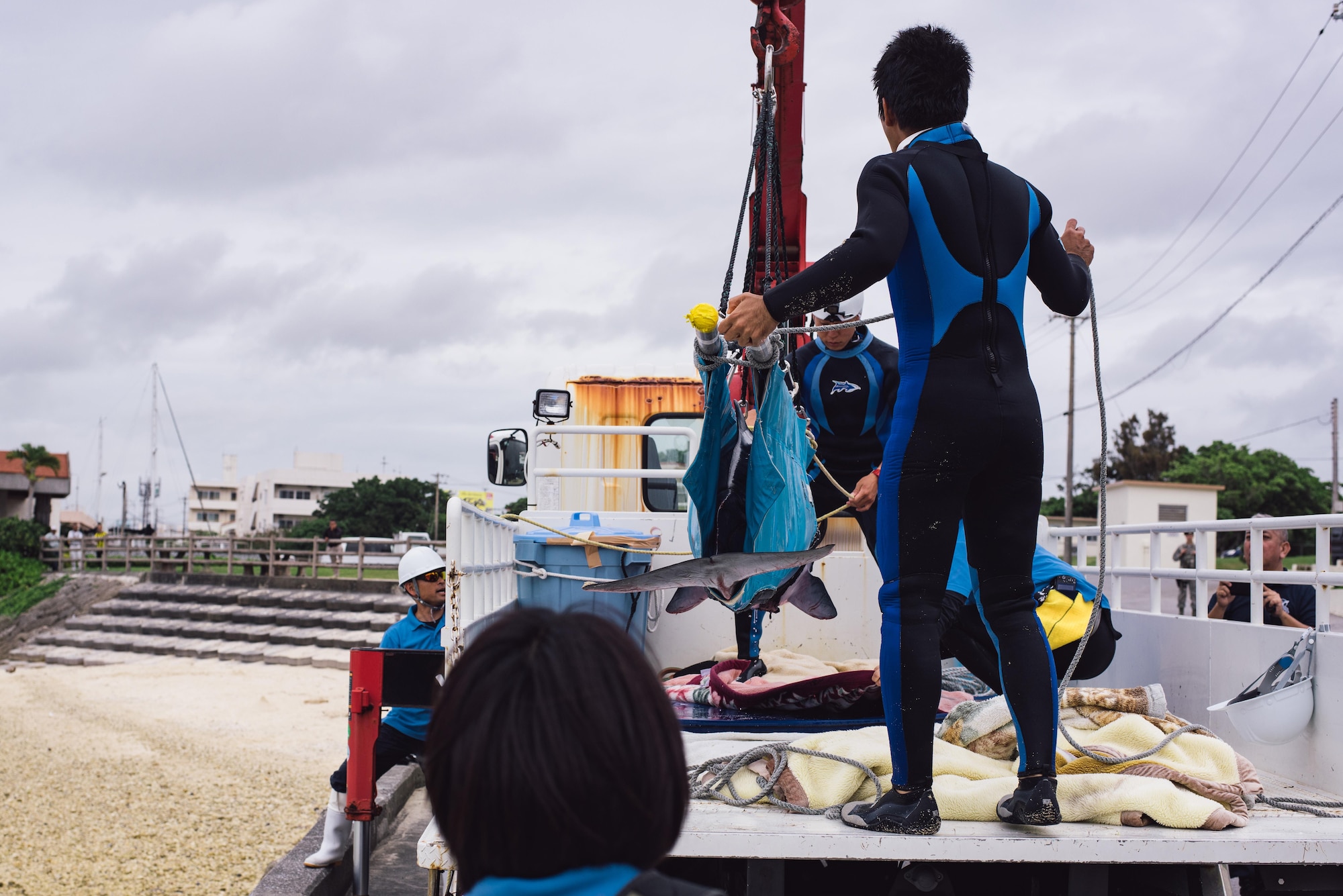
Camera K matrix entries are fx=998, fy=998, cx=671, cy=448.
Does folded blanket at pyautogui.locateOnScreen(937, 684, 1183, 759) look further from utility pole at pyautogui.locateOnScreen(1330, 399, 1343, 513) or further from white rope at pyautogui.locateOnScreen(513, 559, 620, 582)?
utility pole at pyautogui.locateOnScreen(1330, 399, 1343, 513)

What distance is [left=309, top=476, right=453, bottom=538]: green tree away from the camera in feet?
192

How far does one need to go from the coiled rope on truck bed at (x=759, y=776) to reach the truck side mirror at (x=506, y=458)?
3.05 m

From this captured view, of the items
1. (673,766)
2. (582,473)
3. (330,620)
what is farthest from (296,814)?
(330,620)

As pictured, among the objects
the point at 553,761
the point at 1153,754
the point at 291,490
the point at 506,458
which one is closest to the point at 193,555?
the point at 506,458

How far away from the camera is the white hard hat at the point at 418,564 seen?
510 cm

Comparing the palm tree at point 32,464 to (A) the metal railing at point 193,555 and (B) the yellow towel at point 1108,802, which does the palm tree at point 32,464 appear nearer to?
(A) the metal railing at point 193,555

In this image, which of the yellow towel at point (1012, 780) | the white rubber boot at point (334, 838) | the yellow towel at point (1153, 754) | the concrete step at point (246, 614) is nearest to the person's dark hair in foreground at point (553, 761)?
the yellow towel at point (1012, 780)

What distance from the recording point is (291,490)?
92.2 meters

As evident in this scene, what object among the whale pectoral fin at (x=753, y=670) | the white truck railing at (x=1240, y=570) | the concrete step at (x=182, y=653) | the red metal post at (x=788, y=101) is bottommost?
the concrete step at (x=182, y=653)

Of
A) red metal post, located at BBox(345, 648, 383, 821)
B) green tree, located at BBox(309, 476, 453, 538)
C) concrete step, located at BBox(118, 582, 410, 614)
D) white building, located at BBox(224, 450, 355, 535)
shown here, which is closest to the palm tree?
concrete step, located at BBox(118, 582, 410, 614)

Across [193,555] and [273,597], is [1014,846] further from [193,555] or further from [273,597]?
[193,555]

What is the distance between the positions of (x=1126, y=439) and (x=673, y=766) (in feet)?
169

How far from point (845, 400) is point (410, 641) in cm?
246

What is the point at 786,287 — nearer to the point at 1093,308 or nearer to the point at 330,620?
the point at 1093,308
